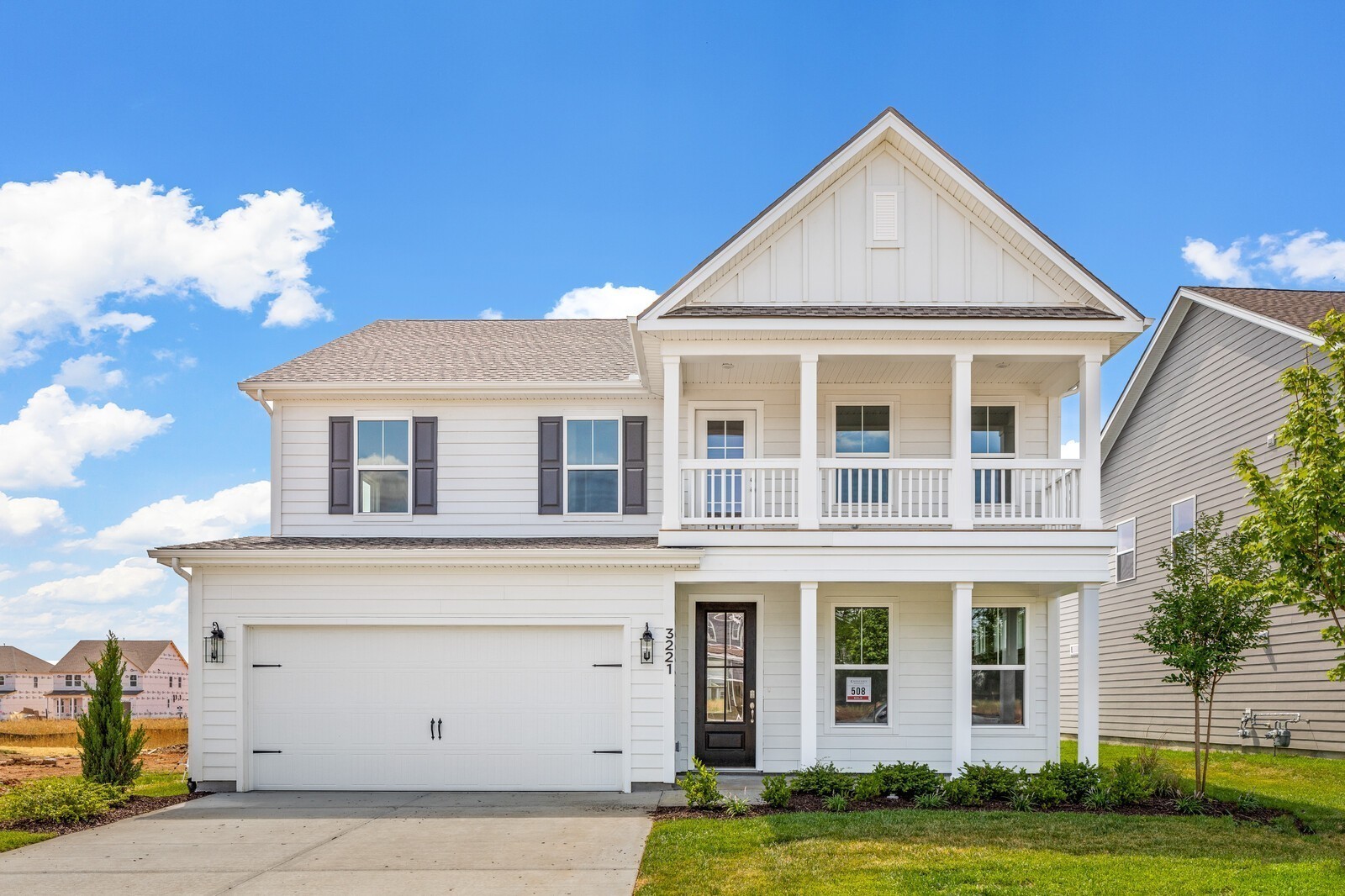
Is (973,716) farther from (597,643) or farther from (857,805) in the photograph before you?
(597,643)

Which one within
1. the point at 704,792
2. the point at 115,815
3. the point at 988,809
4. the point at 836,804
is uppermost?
the point at 704,792

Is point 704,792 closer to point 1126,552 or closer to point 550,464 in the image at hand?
point 550,464

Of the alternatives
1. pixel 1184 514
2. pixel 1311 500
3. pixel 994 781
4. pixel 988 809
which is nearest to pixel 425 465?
pixel 994 781

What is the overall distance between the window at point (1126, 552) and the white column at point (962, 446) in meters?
9.34

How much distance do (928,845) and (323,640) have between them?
7.95 metres

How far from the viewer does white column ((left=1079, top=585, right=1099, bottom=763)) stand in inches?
522

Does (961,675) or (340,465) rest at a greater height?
(340,465)

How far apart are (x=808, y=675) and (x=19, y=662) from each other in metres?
39.5

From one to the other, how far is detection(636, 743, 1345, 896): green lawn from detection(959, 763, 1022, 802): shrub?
86 cm

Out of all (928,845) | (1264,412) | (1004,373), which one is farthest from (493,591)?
(1264,412)

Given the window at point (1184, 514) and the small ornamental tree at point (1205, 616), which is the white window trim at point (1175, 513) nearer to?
the window at point (1184, 514)

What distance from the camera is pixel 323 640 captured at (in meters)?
14.1

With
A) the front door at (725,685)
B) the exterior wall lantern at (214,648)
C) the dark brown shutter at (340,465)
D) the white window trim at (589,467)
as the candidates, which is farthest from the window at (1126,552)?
the exterior wall lantern at (214,648)

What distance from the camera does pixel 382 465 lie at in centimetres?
1598
